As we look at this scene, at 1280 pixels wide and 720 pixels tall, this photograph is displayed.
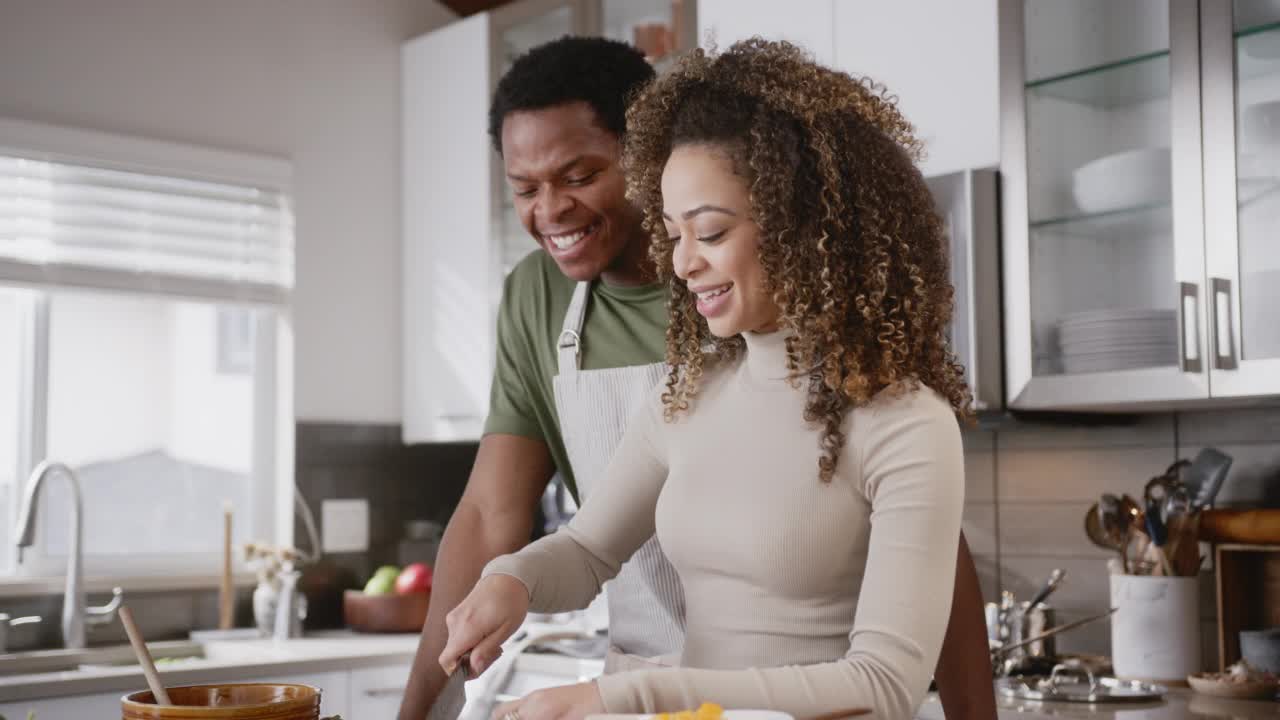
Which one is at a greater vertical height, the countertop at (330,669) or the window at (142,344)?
the window at (142,344)

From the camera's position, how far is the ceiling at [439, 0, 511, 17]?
4191 mm

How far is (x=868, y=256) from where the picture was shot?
1.19 m

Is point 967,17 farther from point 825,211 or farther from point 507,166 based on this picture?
point 825,211

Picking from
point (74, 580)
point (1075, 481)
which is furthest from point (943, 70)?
point (74, 580)

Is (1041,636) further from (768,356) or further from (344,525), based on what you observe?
(344,525)

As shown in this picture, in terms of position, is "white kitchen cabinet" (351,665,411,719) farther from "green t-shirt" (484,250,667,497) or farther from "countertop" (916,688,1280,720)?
"green t-shirt" (484,250,667,497)

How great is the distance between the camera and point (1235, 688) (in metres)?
2.39

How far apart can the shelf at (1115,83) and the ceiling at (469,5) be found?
194cm

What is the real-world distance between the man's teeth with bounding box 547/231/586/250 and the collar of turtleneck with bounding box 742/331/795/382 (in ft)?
1.69

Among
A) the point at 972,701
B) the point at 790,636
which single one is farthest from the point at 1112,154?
the point at 790,636

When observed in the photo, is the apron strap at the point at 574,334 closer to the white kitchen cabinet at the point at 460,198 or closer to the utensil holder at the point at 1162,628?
the utensil holder at the point at 1162,628

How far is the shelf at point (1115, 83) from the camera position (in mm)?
2574

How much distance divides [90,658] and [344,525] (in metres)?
0.81

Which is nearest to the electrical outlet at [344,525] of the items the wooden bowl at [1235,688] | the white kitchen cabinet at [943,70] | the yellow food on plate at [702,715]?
the white kitchen cabinet at [943,70]
